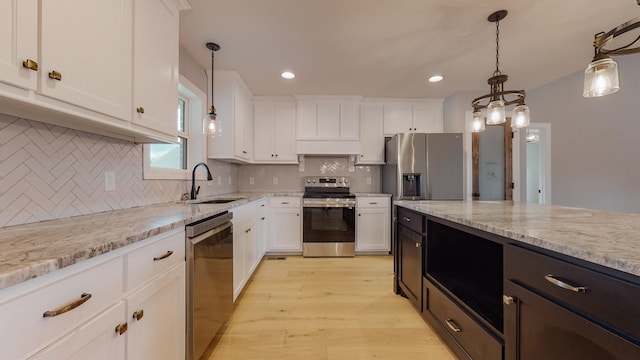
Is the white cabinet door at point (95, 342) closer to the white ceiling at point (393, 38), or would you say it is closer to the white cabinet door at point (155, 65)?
the white cabinet door at point (155, 65)

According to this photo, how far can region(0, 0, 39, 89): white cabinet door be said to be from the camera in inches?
30.2

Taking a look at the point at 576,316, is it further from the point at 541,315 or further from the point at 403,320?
the point at 403,320

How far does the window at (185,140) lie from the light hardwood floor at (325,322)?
4.59ft

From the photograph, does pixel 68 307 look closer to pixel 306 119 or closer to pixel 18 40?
pixel 18 40

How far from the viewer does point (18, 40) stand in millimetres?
800

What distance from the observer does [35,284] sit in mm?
586

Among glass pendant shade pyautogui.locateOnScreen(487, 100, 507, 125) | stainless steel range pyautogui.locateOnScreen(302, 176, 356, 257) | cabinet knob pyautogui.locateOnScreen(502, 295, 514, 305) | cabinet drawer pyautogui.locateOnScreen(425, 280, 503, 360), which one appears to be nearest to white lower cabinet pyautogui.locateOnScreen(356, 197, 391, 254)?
stainless steel range pyautogui.locateOnScreen(302, 176, 356, 257)

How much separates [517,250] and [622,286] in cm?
34

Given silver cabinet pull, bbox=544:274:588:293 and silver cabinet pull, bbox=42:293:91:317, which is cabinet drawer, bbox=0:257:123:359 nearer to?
silver cabinet pull, bbox=42:293:91:317

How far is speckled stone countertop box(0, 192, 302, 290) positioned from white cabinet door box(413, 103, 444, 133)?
3631 millimetres

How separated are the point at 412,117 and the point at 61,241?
159 inches

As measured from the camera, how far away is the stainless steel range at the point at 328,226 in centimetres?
341

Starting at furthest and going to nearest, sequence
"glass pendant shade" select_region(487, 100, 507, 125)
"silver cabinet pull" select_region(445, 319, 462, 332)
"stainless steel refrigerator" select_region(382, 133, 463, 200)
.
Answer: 1. "stainless steel refrigerator" select_region(382, 133, 463, 200)
2. "glass pendant shade" select_region(487, 100, 507, 125)
3. "silver cabinet pull" select_region(445, 319, 462, 332)

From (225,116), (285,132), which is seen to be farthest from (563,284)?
(285,132)
